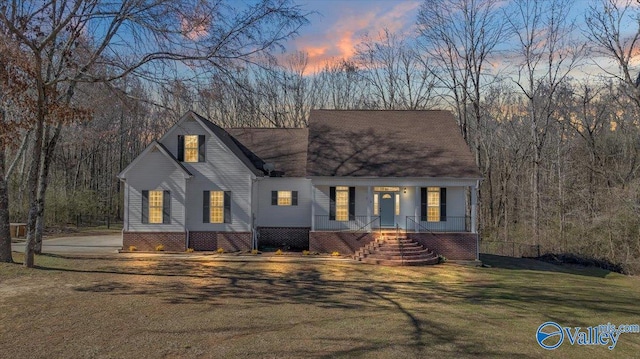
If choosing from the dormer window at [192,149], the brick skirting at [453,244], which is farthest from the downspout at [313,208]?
the dormer window at [192,149]

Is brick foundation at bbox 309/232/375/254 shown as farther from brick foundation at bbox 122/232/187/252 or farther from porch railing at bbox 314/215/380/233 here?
brick foundation at bbox 122/232/187/252

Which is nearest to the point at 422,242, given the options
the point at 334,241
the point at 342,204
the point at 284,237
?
the point at 334,241

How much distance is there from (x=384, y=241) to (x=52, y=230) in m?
26.0

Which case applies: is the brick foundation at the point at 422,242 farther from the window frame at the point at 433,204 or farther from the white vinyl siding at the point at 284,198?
the white vinyl siding at the point at 284,198

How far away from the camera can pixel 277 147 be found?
1003 inches

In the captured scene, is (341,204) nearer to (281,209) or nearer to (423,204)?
(281,209)

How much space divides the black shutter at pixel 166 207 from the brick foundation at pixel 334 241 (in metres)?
7.12

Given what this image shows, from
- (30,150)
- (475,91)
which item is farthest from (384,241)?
(30,150)

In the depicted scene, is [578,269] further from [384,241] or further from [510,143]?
[510,143]

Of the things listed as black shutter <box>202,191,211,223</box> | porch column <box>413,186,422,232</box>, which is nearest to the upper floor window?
black shutter <box>202,191,211,223</box>

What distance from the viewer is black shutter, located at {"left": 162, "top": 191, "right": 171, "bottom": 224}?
68.4ft

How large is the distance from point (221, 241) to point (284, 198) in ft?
13.5

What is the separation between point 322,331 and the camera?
8.47m

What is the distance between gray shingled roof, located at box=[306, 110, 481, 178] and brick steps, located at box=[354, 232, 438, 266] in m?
3.23
